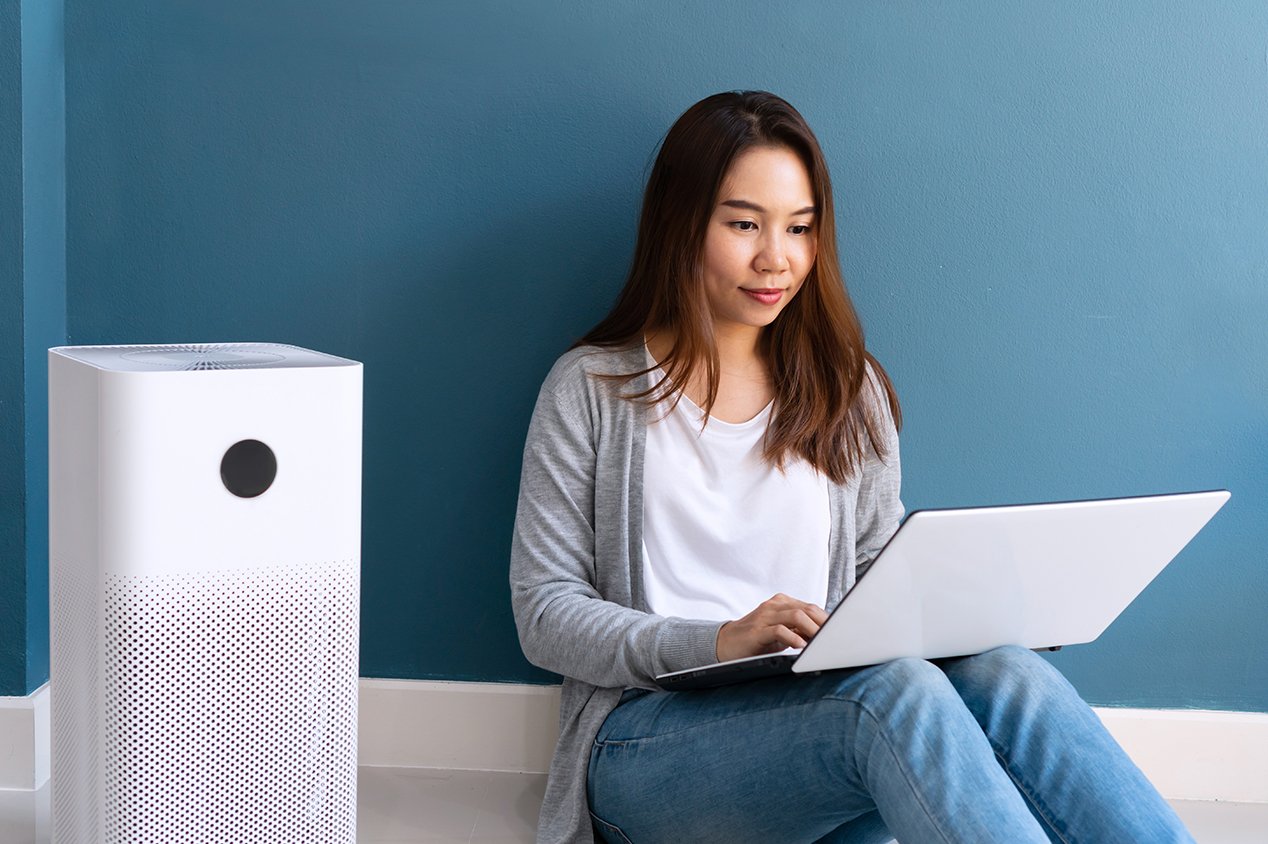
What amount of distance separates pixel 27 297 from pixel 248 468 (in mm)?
754

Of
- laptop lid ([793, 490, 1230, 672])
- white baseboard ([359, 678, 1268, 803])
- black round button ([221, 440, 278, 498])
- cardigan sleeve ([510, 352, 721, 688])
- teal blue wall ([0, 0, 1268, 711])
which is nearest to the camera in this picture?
laptop lid ([793, 490, 1230, 672])

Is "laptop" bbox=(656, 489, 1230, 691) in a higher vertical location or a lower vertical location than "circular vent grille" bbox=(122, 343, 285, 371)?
lower

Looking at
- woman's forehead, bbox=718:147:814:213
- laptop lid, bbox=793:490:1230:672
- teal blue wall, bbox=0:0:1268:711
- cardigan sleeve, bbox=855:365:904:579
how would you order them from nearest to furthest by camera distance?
laptop lid, bbox=793:490:1230:672
woman's forehead, bbox=718:147:814:213
cardigan sleeve, bbox=855:365:904:579
teal blue wall, bbox=0:0:1268:711

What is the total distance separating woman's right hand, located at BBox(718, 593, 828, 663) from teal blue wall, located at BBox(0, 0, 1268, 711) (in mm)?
690

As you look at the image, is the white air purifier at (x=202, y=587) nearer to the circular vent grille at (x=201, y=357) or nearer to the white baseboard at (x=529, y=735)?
the circular vent grille at (x=201, y=357)

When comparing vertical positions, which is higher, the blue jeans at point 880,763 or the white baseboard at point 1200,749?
the blue jeans at point 880,763

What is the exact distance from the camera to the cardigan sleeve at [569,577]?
1.45 m

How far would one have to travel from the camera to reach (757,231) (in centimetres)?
162

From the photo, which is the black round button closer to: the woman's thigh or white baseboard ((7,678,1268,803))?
the woman's thigh

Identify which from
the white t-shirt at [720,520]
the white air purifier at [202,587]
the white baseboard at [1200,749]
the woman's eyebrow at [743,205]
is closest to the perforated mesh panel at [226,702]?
the white air purifier at [202,587]

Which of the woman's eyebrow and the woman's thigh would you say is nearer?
the woman's thigh

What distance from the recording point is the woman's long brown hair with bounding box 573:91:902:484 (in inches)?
63.9

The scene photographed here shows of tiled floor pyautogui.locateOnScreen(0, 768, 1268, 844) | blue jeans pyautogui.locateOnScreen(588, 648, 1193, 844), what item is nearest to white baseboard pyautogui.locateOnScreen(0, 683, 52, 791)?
tiled floor pyautogui.locateOnScreen(0, 768, 1268, 844)

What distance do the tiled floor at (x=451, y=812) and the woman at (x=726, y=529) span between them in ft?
1.02
